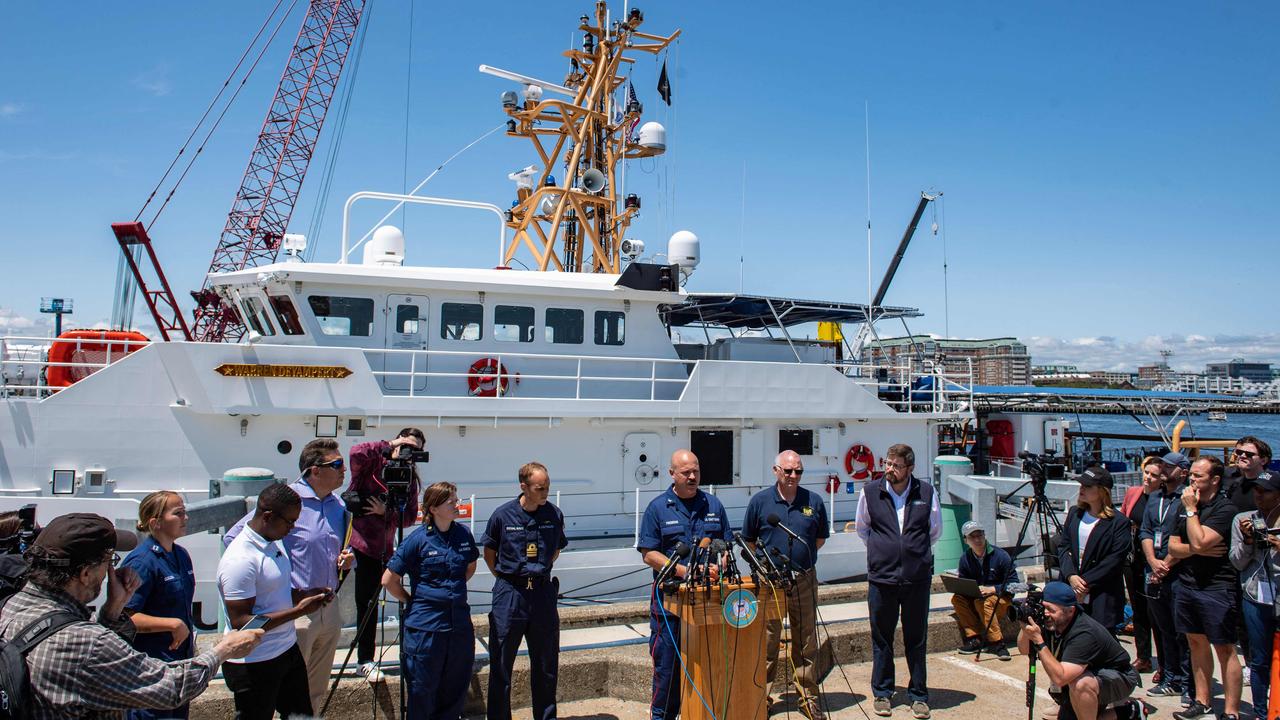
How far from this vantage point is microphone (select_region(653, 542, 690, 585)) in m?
4.66

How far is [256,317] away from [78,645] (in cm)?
973

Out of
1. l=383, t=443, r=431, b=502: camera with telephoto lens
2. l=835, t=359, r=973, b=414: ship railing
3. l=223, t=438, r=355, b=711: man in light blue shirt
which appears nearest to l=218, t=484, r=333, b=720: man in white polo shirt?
l=223, t=438, r=355, b=711: man in light blue shirt

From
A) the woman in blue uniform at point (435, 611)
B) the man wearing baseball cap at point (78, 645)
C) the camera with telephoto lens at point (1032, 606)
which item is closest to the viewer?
the man wearing baseball cap at point (78, 645)

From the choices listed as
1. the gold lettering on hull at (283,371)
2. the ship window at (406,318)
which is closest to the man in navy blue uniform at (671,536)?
the gold lettering on hull at (283,371)

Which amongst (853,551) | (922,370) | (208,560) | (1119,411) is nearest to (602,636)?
(208,560)

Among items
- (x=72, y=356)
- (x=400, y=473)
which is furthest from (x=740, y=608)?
(x=72, y=356)

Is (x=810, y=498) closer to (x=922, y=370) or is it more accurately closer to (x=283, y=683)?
(x=283, y=683)

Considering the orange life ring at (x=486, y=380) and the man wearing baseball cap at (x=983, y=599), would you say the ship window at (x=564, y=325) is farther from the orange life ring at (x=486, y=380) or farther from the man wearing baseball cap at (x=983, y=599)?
the man wearing baseball cap at (x=983, y=599)

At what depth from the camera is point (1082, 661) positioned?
441 centimetres

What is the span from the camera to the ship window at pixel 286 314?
35.8ft

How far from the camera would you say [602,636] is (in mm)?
6641

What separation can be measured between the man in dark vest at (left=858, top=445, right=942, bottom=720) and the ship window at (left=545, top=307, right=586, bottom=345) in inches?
258

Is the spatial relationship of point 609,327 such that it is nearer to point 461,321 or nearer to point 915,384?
point 461,321

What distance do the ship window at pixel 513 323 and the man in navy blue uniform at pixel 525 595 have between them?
6481 millimetres
